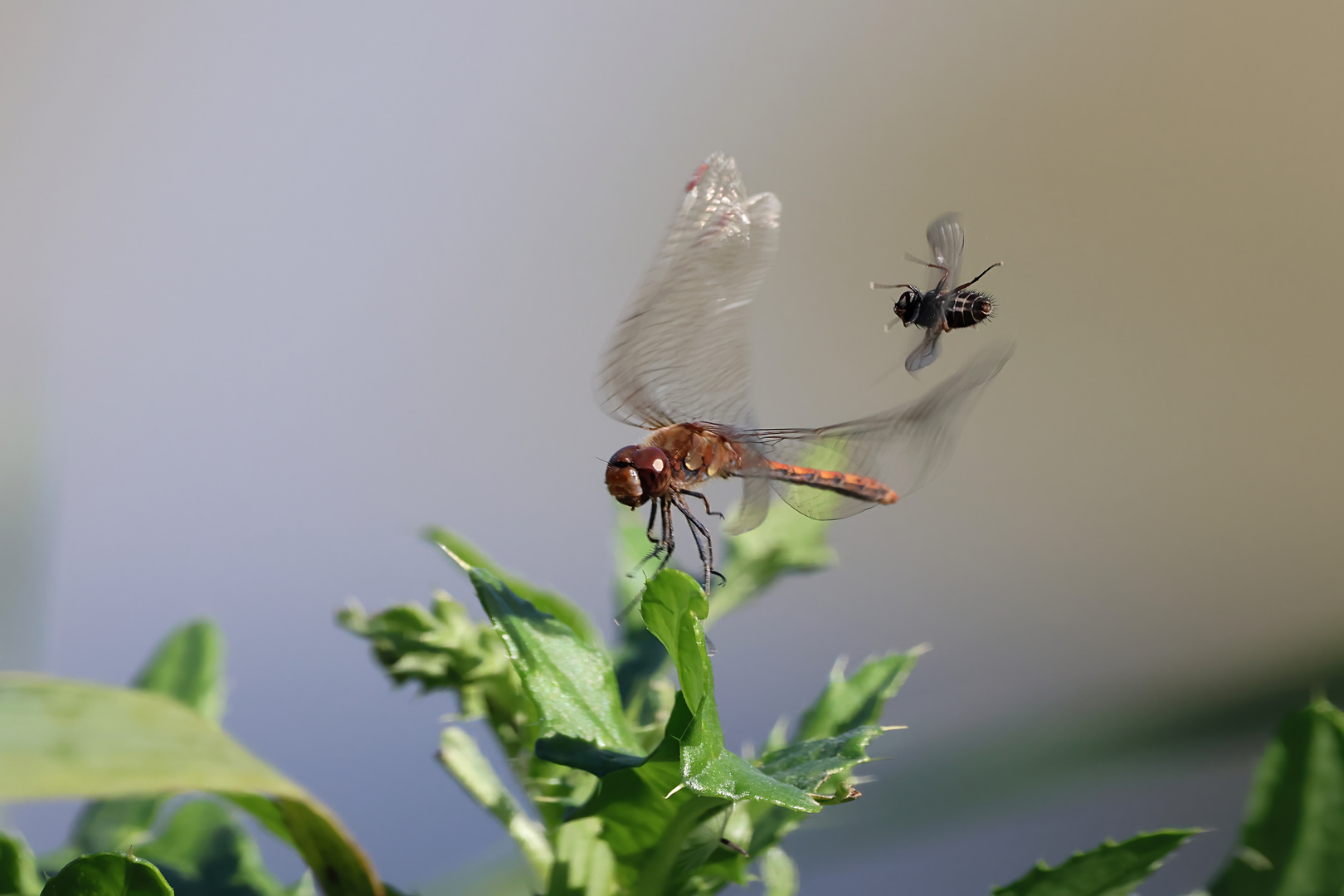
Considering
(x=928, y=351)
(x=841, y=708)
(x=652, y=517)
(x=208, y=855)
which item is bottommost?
(x=208, y=855)

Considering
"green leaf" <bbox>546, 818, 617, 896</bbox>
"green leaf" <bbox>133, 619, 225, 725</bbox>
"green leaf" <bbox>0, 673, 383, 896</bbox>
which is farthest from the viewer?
"green leaf" <bbox>133, 619, 225, 725</bbox>

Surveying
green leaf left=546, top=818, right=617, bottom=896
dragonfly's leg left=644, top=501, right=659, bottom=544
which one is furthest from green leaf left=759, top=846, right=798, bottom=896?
dragonfly's leg left=644, top=501, right=659, bottom=544

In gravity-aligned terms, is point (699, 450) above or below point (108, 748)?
above

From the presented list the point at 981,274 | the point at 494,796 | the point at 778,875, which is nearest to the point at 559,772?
the point at 494,796

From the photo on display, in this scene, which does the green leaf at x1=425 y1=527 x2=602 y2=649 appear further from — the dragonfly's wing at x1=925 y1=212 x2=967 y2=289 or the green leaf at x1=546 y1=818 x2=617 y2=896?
the dragonfly's wing at x1=925 y1=212 x2=967 y2=289

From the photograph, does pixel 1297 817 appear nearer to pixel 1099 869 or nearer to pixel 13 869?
pixel 1099 869

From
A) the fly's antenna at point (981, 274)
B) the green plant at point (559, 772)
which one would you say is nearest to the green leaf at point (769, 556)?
the green plant at point (559, 772)

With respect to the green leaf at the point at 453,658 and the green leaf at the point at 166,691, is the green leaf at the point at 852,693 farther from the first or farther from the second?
the green leaf at the point at 166,691
